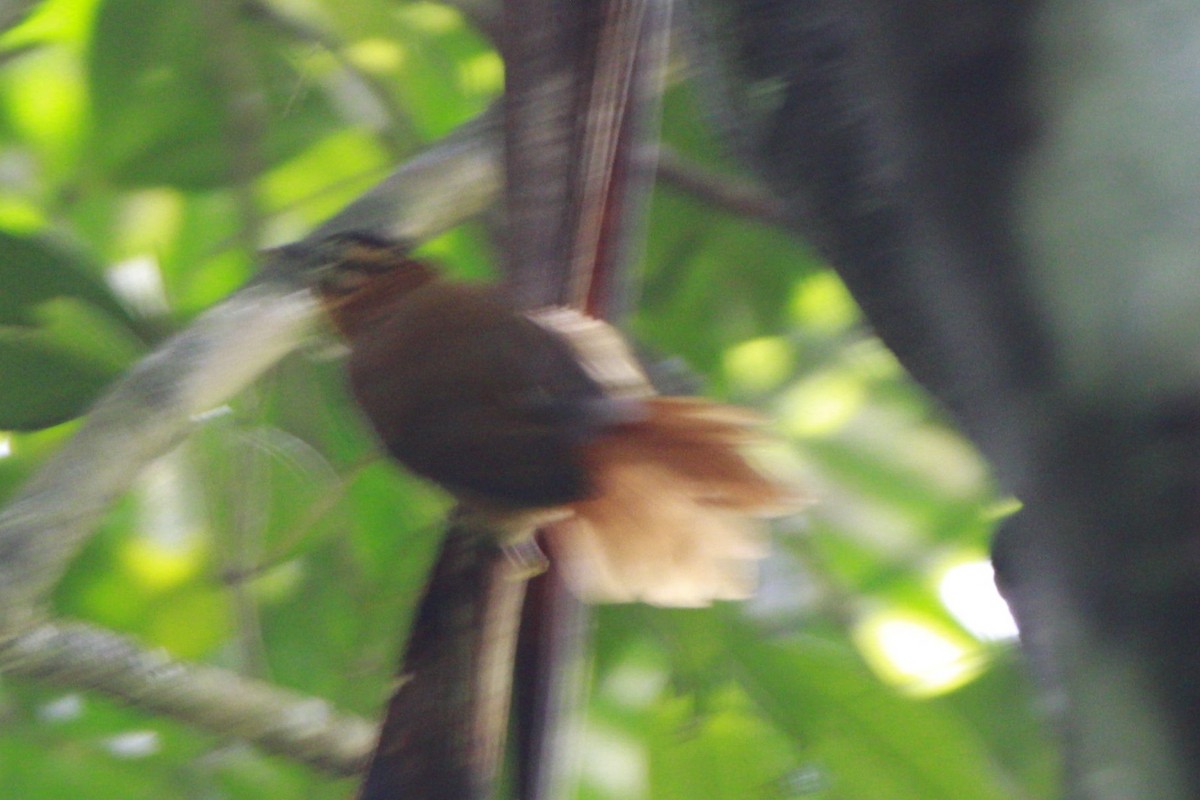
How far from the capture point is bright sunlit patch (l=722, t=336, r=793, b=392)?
4.28 ft

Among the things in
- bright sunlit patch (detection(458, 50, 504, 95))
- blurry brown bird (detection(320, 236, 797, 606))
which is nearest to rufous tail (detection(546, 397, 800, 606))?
blurry brown bird (detection(320, 236, 797, 606))

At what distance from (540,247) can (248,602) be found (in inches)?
24.8

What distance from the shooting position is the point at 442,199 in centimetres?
93

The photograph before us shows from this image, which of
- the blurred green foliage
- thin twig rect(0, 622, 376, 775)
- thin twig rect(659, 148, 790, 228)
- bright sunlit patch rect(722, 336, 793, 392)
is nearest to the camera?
thin twig rect(0, 622, 376, 775)

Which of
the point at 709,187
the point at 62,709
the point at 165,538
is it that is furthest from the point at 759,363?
the point at 62,709

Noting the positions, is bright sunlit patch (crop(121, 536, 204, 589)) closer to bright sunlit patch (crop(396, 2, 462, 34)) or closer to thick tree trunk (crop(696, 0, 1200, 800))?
bright sunlit patch (crop(396, 2, 462, 34))

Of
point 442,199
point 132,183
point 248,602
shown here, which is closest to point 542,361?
point 442,199

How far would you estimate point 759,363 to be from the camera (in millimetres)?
1361

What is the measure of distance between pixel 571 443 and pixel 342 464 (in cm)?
65

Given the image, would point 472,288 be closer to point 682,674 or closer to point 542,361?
point 542,361

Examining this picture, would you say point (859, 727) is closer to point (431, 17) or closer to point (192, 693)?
point (192, 693)

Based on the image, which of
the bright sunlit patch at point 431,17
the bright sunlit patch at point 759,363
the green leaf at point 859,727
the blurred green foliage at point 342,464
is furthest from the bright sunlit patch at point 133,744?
the bright sunlit patch at point 431,17

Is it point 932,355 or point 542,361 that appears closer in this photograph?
point 932,355

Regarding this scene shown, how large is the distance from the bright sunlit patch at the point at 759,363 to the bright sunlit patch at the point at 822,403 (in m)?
0.03
